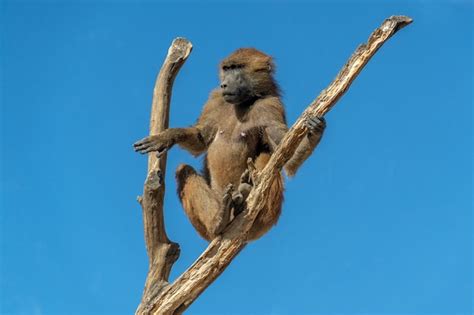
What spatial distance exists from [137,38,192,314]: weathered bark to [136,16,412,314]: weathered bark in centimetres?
24

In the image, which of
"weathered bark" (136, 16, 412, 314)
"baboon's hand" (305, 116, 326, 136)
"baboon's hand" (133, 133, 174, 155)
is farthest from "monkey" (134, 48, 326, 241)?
"baboon's hand" (305, 116, 326, 136)

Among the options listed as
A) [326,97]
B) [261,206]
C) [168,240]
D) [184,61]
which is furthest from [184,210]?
[326,97]

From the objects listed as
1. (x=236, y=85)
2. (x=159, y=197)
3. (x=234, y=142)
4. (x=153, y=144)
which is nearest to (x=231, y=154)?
(x=234, y=142)

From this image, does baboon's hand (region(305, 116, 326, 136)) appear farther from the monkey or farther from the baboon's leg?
the baboon's leg

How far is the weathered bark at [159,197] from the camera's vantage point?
1022cm

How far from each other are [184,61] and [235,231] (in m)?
2.60

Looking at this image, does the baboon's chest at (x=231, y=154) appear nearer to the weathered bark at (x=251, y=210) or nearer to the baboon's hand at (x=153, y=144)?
the baboon's hand at (x=153, y=144)

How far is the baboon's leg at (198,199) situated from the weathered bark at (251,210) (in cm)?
48

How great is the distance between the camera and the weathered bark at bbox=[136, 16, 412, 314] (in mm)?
9430

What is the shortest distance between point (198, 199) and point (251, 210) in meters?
1.08

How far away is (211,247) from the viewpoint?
32.8 feet

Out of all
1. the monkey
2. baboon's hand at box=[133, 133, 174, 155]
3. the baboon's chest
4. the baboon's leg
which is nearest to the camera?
baboon's hand at box=[133, 133, 174, 155]

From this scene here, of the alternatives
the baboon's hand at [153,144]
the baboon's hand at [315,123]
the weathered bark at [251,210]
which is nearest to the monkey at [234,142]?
the baboon's hand at [153,144]

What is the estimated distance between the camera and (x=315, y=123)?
31.6ft
